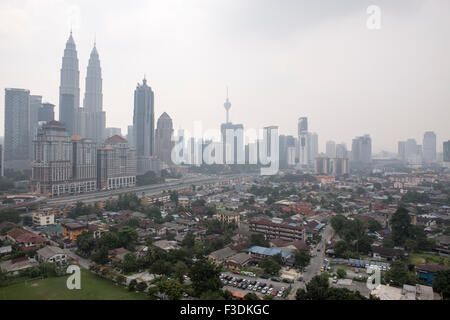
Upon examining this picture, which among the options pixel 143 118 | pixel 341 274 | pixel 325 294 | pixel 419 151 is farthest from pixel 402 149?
pixel 325 294

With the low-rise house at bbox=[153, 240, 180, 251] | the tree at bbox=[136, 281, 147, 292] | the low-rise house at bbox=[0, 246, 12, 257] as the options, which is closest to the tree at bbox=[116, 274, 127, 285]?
the tree at bbox=[136, 281, 147, 292]

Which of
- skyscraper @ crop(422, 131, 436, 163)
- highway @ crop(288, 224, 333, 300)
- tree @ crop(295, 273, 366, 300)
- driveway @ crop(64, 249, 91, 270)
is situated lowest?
highway @ crop(288, 224, 333, 300)

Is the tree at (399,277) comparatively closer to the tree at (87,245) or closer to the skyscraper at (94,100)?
the tree at (87,245)

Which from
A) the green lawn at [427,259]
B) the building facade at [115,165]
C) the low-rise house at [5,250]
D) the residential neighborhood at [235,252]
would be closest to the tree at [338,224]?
the residential neighborhood at [235,252]

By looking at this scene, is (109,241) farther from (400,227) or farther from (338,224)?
(400,227)

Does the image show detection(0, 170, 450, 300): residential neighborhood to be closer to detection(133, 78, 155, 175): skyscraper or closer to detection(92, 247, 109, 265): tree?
detection(92, 247, 109, 265): tree

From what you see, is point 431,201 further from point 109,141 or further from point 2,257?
point 109,141
